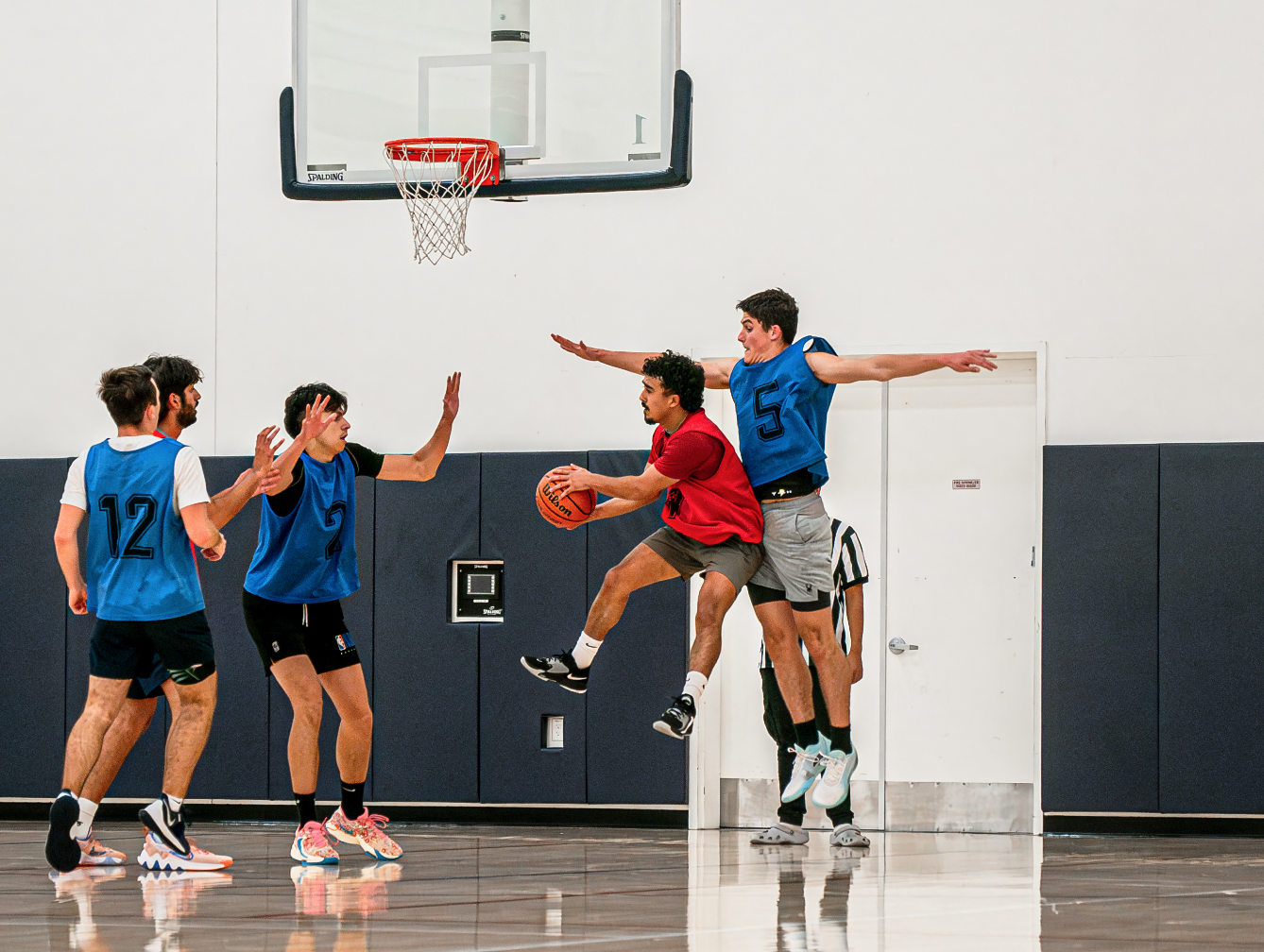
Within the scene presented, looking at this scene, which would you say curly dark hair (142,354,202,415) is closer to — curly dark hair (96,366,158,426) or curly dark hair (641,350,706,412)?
curly dark hair (96,366,158,426)

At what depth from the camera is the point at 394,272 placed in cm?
900

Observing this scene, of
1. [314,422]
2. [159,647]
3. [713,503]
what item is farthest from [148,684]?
[713,503]

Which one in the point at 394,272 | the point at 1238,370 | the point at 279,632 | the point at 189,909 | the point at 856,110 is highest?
the point at 856,110

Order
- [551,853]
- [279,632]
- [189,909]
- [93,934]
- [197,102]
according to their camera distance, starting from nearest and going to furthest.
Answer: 1. [93,934]
2. [189,909]
3. [279,632]
4. [551,853]
5. [197,102]

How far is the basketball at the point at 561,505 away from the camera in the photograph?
6273mm

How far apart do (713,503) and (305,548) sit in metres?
1.72

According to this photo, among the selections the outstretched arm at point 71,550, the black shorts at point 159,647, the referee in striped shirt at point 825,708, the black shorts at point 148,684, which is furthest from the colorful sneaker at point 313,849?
the referee in striped shirt at point 825,708

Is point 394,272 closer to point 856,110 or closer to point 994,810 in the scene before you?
point 856,110

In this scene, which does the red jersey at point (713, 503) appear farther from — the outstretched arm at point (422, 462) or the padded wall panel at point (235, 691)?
the padded wall panel at point (235, 691)

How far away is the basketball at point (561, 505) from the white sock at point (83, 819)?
2.14 m

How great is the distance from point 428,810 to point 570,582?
1.55 m

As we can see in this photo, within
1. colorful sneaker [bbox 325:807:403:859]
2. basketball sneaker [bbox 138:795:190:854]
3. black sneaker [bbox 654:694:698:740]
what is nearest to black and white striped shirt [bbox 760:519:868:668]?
black sneaker [bbox 654:694:698:740]

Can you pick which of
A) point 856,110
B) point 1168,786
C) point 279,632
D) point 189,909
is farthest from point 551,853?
point 856,110

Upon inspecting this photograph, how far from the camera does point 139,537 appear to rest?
18.8 ft
